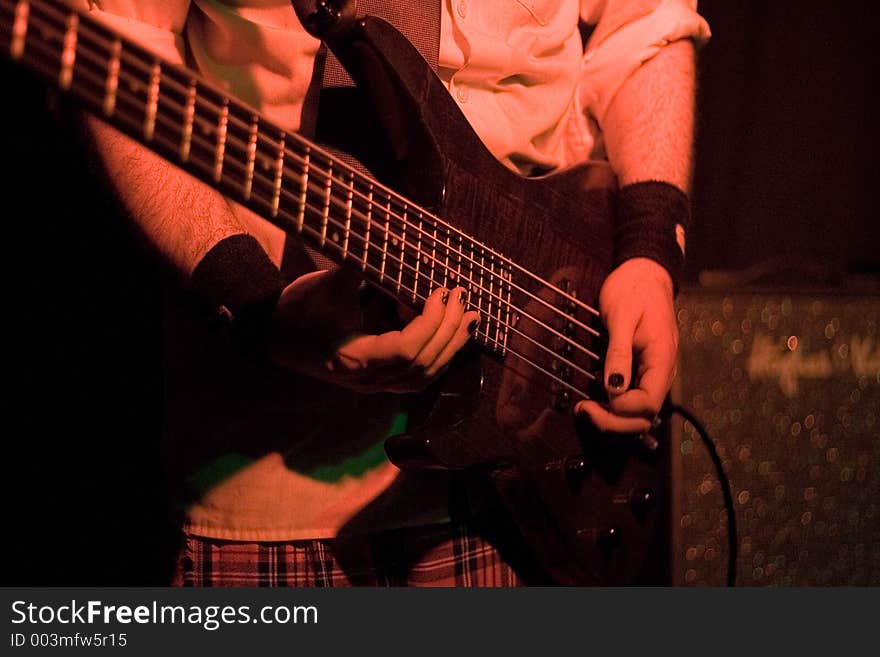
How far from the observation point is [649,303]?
0.91 meters

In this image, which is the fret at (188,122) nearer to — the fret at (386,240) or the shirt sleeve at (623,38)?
the fret at (386,240)

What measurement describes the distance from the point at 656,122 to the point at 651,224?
0.44 feet

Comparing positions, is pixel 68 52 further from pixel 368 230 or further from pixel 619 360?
pixel 619 360

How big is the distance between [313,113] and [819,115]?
4.33 feet

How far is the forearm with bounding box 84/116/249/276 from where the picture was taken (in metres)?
0.73

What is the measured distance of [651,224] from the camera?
37.6 inches

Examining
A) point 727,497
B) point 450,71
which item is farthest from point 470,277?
point 727,497

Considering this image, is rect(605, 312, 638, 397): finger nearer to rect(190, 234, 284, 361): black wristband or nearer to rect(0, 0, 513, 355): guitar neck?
rect(0, 0, 513, 355): guitar neck

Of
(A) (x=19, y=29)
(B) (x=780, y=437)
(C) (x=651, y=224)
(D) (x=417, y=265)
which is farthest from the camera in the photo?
(B) (x=780, y=437)

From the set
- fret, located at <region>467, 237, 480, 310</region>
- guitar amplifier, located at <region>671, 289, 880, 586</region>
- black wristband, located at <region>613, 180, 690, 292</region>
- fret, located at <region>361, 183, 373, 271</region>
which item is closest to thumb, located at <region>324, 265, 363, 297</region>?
fret, located at <region>361, 183, 373, 271</region>

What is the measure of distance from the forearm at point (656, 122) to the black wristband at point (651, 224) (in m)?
0.02

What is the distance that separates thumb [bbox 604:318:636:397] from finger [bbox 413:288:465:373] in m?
0.20

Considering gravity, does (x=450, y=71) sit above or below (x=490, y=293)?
above

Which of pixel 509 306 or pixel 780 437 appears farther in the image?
pixel 780 437
